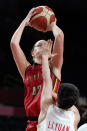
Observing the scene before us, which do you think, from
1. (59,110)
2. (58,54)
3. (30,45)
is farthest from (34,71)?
(30,45)

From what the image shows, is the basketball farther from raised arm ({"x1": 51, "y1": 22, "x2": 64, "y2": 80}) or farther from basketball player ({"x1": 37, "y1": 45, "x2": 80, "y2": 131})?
basketball player ({"x1": 37, "y1": 45, "x2": 80, "y2": 131})

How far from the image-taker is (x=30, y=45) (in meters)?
11.2

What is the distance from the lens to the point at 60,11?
39.7ft

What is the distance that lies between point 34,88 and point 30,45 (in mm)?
8169

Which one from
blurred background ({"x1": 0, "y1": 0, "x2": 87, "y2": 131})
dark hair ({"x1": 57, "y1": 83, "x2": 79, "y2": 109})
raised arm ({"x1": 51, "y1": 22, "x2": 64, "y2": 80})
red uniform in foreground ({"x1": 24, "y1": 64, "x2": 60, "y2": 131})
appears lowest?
blurred background ({"x1": 0, "y1": 0, "x2": 87, "y2": 131})

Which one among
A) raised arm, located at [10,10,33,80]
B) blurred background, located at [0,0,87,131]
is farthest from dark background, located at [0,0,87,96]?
raised arm, located at [10,10,33,80]

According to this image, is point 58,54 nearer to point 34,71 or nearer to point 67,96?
point 34,71

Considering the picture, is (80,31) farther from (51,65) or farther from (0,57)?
(51,65)

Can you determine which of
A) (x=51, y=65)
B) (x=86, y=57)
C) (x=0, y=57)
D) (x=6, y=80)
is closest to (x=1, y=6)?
(x=0, y=57)

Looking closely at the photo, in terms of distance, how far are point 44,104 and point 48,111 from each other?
0.06 meters

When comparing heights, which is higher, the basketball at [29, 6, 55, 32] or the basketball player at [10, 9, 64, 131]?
the basketball at [29, 6, 55, 32]

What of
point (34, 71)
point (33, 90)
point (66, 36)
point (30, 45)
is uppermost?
point (34, 71)

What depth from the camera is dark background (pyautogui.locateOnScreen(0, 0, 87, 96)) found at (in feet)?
35.2

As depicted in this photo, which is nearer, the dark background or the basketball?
the basketball
